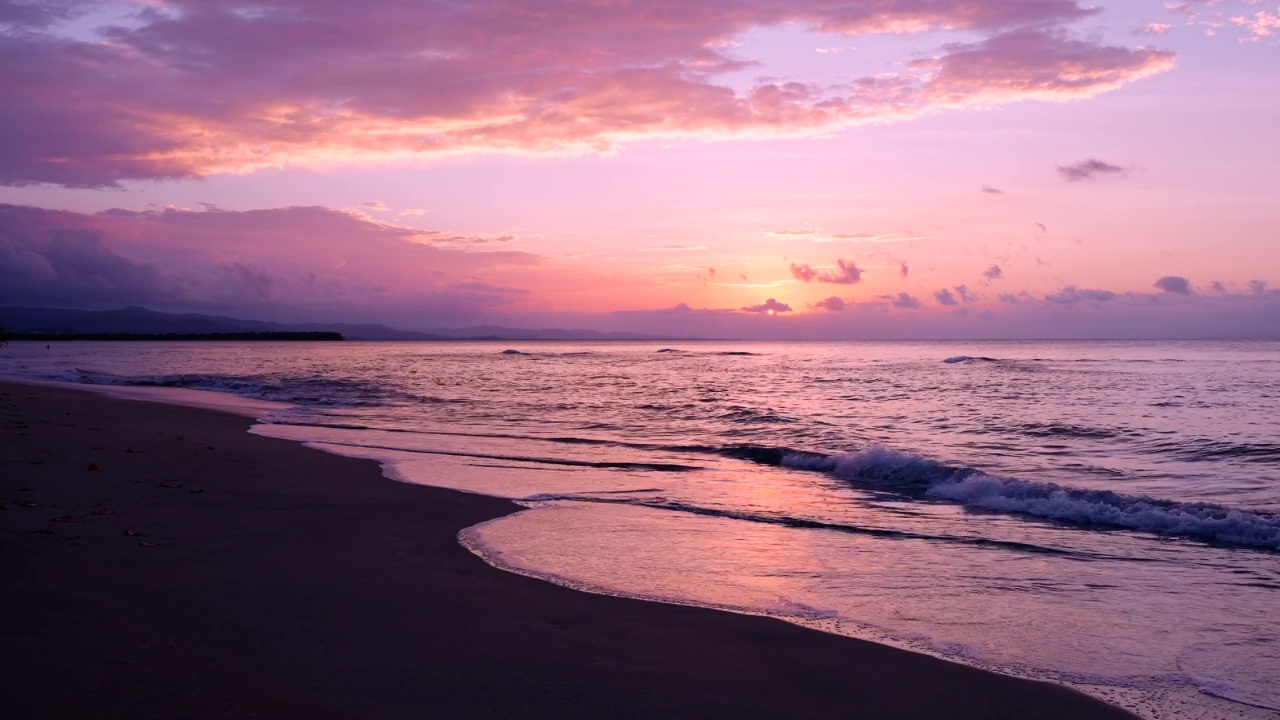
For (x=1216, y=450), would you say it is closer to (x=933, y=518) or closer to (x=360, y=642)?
(x=933, y=518)

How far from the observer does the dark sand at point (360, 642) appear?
459 cm

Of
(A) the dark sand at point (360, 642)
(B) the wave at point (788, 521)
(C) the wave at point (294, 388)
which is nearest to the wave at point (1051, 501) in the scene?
(B) the wave at point (788, 521)

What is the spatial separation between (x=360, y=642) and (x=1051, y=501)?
10.1m

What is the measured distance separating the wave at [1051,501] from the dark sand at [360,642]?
6.65 metres

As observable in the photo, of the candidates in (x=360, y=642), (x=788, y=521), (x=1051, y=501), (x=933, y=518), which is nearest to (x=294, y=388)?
(x=788, y=521)

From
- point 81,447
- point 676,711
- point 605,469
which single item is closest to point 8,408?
point 81,447

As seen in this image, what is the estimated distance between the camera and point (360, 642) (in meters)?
5.51

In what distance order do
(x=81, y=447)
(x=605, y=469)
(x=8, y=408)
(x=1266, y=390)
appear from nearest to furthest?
(x=81, y=447), (x=605, y=469), (x=8, y=408), (x=1266, y=390)

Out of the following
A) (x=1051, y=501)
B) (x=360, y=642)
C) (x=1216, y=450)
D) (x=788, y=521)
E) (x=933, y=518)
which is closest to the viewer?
(x=360, y=642)

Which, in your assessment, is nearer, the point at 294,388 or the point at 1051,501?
the point at 1051,501

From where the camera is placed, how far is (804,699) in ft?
16.6

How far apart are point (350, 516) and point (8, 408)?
1459 centimetres

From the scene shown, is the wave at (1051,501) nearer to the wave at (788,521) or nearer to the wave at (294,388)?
the wave at (788,521)

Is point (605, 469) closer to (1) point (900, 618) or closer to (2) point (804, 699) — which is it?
(1) point (900, 618)
